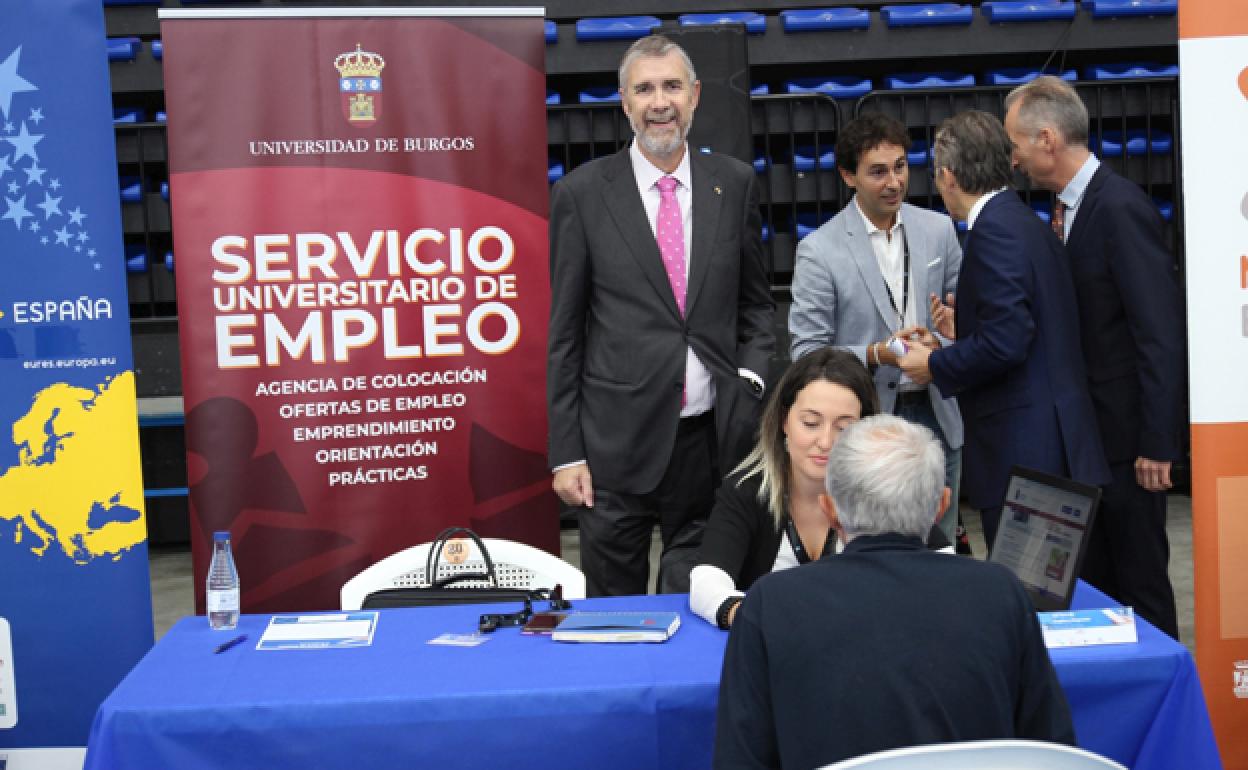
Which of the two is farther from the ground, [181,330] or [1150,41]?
[1150,41]

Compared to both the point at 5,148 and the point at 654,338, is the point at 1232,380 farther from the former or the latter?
the point at 5,148

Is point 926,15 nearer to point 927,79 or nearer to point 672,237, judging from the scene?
point 927,79

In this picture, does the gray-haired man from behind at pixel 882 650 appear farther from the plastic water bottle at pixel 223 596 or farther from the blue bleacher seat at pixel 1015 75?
the blue bleacher seat at pixel 1015 75

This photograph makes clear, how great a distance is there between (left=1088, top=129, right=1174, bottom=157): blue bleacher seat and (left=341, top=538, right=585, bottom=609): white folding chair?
19.1ft

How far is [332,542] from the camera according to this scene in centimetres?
346

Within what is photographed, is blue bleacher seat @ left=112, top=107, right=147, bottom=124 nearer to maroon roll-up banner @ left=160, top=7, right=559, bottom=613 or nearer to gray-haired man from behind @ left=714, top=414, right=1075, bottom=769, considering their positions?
maroon roll-up banner @ left=160, top=7, right=559, bottom=613

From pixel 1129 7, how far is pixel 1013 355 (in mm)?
5900

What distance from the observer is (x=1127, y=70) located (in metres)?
7.96

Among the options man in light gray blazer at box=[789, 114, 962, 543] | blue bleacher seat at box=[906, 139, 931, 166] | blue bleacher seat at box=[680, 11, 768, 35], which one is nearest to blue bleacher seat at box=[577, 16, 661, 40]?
blue bleacher seat at box=[680, 11, 768, 35]

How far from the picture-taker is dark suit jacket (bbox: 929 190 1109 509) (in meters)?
Answer: 2.89

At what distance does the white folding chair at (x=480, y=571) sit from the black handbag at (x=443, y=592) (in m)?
0.04

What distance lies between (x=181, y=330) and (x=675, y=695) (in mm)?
2083

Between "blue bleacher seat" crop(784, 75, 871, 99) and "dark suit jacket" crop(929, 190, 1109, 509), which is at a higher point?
"blue bleacher seat" crop(784, 75, 871, 99)

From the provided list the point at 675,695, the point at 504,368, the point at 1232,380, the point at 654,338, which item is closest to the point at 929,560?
the point at 675,695
